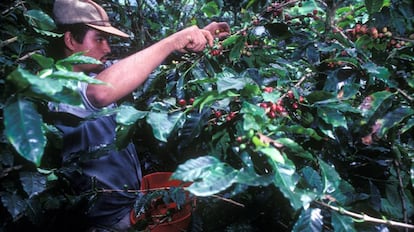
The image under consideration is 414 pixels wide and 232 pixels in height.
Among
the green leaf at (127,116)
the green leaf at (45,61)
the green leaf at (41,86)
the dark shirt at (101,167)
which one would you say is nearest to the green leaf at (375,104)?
the green leaf at (127,116)

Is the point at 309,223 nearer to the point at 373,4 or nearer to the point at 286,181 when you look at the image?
the point at 286,181

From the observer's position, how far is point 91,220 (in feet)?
4.75

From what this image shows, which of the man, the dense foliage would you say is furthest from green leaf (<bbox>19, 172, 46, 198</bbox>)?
the man

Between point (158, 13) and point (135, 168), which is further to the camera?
point (158, 13)

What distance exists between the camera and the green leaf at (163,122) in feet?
2.60

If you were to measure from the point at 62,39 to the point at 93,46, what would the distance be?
0.62 ft

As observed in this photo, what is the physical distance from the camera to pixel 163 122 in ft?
2.73

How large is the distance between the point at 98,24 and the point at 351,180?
1.32 metres

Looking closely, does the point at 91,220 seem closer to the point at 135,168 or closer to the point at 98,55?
the point at 135,168

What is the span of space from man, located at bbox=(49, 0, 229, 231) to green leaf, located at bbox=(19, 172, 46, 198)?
0.13 meters

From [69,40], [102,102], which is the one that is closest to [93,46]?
[69,40]

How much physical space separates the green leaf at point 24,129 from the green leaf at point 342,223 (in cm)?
65

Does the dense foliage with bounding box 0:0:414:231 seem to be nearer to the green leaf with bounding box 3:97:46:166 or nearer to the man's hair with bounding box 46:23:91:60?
the green leaf with bounding box 3:97:46:166

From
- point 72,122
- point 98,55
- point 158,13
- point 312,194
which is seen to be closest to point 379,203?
point 312,194
